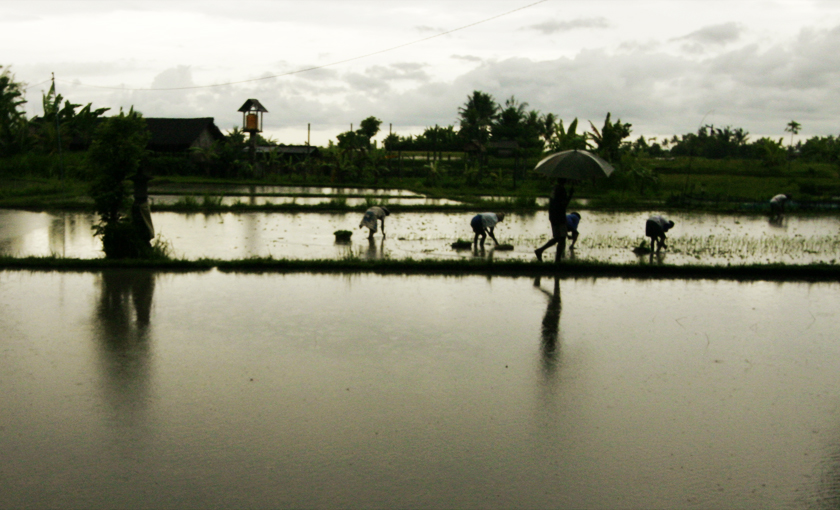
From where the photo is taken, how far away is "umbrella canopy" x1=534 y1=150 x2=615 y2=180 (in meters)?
12.1

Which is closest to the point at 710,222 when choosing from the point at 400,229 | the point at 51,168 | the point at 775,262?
the point at 775,262

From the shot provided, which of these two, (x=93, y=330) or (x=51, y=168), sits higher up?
(x=51, y=168)

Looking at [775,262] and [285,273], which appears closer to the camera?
[285,273]

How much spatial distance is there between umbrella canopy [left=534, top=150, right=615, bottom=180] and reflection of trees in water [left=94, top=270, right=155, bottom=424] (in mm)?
7151

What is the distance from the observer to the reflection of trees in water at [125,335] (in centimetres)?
579

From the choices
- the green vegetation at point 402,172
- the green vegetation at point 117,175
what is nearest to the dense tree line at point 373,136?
the green vegetation at point 402,172

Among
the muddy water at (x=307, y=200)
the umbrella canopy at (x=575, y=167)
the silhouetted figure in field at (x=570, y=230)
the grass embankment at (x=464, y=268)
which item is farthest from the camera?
the muddy water at (x=307, y=200)

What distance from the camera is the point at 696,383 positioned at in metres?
6.34

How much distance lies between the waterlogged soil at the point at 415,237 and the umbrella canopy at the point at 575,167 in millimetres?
2036

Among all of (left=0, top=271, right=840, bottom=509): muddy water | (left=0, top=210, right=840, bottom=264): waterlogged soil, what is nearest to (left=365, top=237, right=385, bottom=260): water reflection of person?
(left=0, top=210, right=840, bottom=264): waterlogged soil

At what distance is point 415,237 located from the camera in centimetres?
1655

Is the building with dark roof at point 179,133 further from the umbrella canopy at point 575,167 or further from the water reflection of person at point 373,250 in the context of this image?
the umbrella canopy at point 575,167

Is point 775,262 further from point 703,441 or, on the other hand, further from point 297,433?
point 297,433

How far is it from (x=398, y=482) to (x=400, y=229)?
14.0 meters
